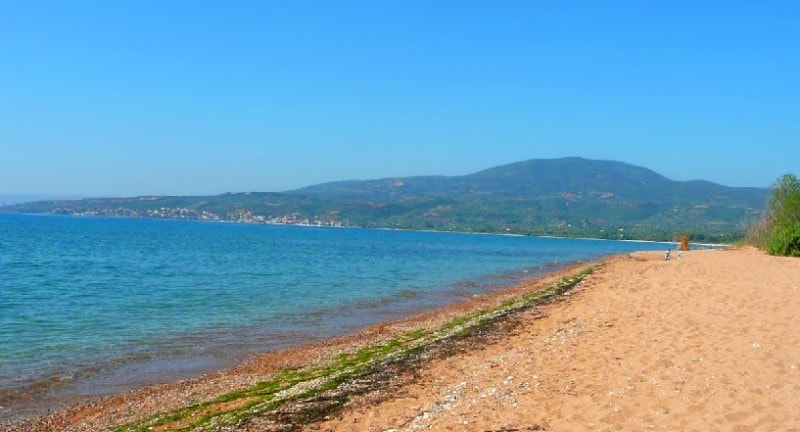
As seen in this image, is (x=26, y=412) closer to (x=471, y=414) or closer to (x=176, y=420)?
(x=176, y=420)

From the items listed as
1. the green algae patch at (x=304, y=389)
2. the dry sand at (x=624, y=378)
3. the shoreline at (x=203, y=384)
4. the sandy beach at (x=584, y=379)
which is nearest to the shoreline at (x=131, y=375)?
the shoreline at (x=203, y=384)

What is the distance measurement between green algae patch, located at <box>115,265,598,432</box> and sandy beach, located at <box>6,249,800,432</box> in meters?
0.51

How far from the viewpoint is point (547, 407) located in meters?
9.96

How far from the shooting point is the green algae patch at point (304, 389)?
11.2 meters

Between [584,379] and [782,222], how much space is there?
5518cm

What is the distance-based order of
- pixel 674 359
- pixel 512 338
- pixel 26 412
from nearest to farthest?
pixel 674 359, pixel 26 412, pixel 512 338

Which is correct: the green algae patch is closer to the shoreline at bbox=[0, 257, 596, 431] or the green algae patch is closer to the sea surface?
the shoreline at bbox=[0, 257, 596, 431]

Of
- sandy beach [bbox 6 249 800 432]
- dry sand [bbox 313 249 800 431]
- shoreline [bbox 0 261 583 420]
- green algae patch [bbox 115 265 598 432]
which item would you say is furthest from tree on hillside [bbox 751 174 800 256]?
green algae patch [bbox 115 265 598 432]

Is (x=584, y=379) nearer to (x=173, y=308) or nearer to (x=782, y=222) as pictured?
(x=173, y=308)

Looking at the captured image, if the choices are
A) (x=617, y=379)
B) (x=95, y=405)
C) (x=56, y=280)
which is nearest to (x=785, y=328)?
(x=617, y=379)

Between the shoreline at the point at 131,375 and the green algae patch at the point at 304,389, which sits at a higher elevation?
the green algae patch at the point at 304,389

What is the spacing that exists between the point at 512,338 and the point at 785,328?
20.1 feet

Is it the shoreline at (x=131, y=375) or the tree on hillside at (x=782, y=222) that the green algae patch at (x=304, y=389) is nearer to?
the shoreline at (x=131, y=375)

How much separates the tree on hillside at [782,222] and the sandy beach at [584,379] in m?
30.6
